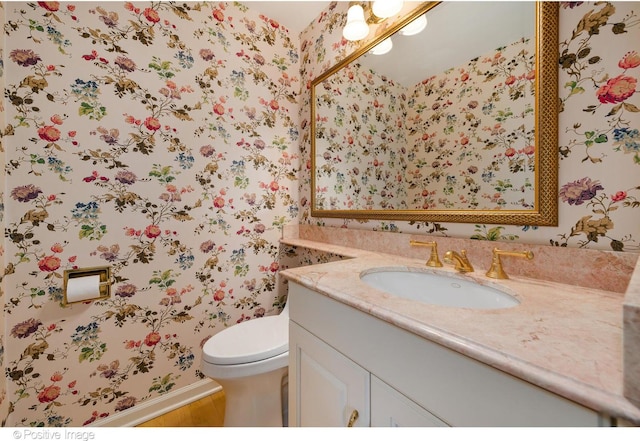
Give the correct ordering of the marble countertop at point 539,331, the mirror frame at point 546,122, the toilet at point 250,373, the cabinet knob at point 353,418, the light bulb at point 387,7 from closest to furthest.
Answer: the marble countertop at point 539,331 → the cabinet knob at point 353,418 → the mirror frame at point 546,122 → the toilet at point 250,373 → the light bulb at point 387,7

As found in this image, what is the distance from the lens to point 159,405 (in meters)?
1.27

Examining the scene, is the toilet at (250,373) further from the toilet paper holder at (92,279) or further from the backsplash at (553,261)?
the backsplash at (553,261)

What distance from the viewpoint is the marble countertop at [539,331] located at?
0.33 meters

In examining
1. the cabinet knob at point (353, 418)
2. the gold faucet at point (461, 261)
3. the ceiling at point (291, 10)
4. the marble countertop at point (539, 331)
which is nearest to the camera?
the marble countertop at point (539, 331)

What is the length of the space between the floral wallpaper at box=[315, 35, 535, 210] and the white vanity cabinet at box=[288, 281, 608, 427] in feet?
1.97

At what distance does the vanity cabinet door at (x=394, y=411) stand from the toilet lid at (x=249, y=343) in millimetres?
572

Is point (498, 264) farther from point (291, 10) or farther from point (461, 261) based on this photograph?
point (291, 10)

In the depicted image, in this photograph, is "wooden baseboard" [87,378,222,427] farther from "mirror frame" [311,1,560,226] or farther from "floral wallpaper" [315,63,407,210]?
"mirror frame" [311,1,560,226]

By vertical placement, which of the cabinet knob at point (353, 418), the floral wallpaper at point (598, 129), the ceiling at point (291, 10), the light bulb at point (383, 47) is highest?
the ceiling at point (291, 10)

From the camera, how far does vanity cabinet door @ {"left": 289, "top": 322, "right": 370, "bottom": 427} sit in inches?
24.5

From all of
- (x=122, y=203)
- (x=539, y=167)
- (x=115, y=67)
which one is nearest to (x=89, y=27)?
(x=115, y=67)

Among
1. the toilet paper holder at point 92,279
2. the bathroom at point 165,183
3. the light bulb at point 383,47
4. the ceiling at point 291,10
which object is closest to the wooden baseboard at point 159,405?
the bathroom at point 165,183

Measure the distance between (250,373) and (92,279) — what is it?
0.78 metres
